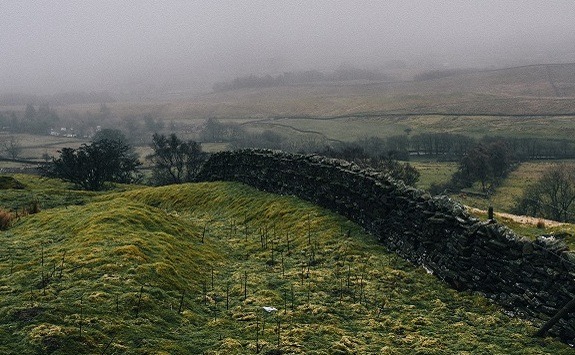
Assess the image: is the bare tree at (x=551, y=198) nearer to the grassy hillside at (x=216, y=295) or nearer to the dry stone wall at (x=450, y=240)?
the dry stone wall at (x=450, y=240)

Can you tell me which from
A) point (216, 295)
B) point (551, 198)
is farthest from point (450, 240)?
point (551, 198)

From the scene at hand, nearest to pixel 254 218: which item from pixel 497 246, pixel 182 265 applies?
pixel 182 265

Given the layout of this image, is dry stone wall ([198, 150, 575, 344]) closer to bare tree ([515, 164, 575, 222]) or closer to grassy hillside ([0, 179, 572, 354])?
grassy hillside ([0, 179, 572, 354])

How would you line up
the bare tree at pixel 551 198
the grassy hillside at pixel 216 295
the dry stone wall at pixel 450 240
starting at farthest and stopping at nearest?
the bare tree at pixel 551 198
the dry stone wall at pixel 450 240
the grassy hillside at pixel 216 295

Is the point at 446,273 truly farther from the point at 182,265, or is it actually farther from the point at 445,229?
the point at 182,265

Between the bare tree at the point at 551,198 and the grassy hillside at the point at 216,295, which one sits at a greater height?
the grassy hillside at the point at 216,295

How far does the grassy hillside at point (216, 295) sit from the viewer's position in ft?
29.3

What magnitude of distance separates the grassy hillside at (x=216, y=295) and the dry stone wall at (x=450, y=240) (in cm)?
56

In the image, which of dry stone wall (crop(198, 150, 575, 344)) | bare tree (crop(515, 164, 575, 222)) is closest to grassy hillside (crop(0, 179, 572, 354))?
dry stone wall (crop(198, 150, 575, 344))

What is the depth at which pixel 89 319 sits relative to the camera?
893cm

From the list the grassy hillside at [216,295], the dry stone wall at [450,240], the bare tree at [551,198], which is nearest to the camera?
the grassy hillside at [216,295]

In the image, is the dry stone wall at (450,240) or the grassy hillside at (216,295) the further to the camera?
the dry stone wall at (450,240)

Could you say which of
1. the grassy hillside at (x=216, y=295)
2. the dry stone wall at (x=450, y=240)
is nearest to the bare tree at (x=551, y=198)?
the dry stone wall at (x=450, y=240)

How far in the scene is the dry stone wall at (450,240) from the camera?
11.3 metres
